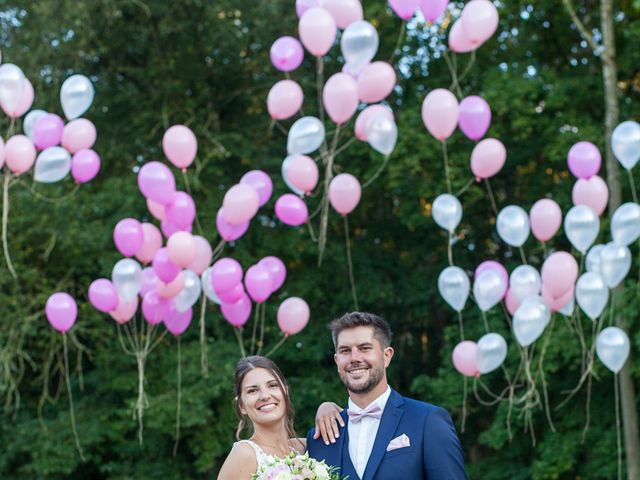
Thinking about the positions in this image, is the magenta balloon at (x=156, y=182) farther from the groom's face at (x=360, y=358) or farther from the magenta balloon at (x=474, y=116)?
the groom's face at (x=360, y=358)

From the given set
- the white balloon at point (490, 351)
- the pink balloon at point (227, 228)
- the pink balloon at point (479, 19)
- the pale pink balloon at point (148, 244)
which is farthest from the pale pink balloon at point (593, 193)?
the pale pink balloon at point (148, 244)

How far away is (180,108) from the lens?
1244 cm

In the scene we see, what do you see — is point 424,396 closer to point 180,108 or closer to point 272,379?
point 180,108

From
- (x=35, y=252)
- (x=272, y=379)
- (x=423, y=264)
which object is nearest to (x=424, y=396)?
(x=423, y=264)

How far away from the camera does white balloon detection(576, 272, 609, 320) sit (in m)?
7.70

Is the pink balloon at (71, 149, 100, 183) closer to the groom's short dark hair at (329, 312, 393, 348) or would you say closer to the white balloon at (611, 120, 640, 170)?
the white balloon at (611, 120, 640, 170)

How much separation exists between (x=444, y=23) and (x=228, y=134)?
3072 millimetres

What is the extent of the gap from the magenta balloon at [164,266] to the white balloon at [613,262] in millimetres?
3263

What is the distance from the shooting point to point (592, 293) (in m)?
7.70

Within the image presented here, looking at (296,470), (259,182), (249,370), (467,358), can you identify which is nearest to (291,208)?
(259,182)

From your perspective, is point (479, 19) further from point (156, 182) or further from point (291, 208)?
point (156, 182)

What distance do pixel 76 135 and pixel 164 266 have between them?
4.12 feet

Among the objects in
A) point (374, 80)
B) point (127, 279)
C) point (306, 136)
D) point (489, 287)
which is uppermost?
point (374, 80)

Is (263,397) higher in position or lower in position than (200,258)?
lower
